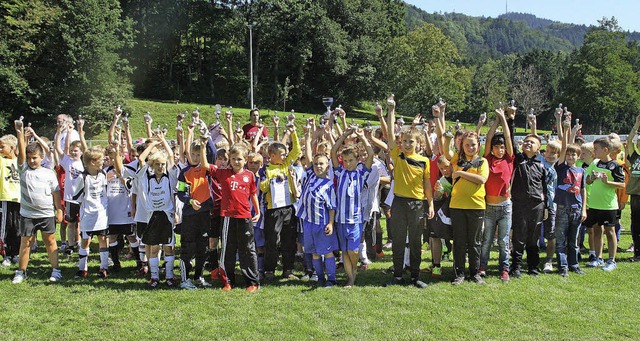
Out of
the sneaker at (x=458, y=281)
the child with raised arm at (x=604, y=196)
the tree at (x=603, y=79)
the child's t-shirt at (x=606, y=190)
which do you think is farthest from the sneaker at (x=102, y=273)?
the tree at (x=603, y=79)

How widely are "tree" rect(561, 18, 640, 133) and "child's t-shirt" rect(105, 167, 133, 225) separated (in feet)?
207

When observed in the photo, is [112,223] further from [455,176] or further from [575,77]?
[575,77]

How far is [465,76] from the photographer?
58.3m

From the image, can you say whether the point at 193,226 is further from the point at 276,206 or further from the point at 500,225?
the point at 500,225

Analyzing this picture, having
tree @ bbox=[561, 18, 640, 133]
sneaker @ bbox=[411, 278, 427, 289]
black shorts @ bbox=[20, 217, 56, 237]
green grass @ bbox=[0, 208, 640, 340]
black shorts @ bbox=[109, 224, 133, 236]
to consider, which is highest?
tree @ bbox=[561, 18, 640, 133]

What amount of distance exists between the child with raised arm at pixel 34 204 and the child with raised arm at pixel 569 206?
7100 millimetres

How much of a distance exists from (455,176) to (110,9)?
42534 mm

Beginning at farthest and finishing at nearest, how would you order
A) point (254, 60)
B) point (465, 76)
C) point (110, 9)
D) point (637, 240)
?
1. point (465, 76)
2. point (254, 60)
3. point (110, 9)
4. point (637, 240)

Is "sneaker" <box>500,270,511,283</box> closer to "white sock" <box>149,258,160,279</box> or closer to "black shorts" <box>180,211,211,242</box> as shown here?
"black shorts" <box>180,211,211,242</box>

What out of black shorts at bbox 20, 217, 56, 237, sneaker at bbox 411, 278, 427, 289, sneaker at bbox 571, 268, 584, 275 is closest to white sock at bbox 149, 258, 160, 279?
black shorts at bbox 20, 217, 56, 237

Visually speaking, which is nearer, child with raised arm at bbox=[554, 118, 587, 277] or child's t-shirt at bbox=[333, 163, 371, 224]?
child's t-shirt at bbox=[333, 163, 371, 224]

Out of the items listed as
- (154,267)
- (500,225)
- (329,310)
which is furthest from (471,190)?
(154,267)

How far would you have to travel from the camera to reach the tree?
192 feet

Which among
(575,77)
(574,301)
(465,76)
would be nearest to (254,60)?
(465,76)
